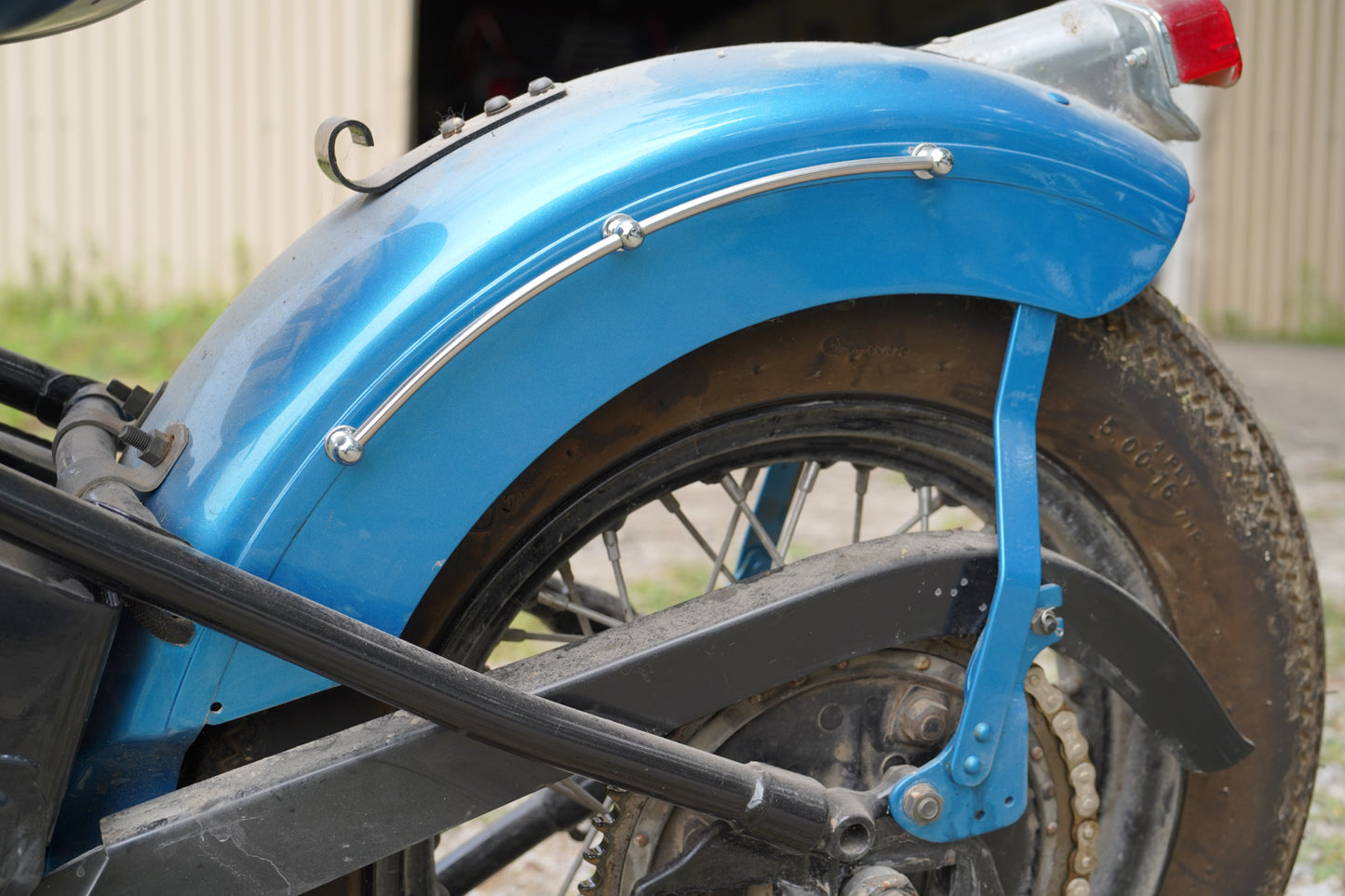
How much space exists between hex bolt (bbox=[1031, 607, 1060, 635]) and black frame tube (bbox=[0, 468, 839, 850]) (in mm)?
234

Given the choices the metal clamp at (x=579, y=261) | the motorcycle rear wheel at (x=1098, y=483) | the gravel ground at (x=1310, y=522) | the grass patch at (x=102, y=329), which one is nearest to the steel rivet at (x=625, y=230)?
the metal clamp at (x=579, y=261)

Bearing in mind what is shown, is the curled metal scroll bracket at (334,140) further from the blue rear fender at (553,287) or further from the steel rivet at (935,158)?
the steel rivet at (935,158)

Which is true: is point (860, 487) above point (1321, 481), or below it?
below

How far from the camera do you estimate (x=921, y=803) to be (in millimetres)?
1002

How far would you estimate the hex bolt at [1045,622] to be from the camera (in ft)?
3.31

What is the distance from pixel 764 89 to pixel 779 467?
568mm

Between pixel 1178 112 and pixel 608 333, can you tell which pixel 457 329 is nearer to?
pixel 608 333

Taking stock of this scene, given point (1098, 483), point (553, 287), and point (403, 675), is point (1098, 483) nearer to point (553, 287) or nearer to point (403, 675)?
point (553, 287)

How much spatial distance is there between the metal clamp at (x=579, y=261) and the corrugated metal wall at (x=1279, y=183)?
717cm

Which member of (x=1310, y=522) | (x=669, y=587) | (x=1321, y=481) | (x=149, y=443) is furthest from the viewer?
(x=1321, y=481)

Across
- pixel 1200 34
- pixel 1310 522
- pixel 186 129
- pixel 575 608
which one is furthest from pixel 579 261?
pixel 186 129

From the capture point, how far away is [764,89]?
3.19 ft

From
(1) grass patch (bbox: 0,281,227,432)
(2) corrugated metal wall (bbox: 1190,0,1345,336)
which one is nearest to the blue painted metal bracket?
(1) grass patch (bbox: 0,281,227,432)

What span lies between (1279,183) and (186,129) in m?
6.73
